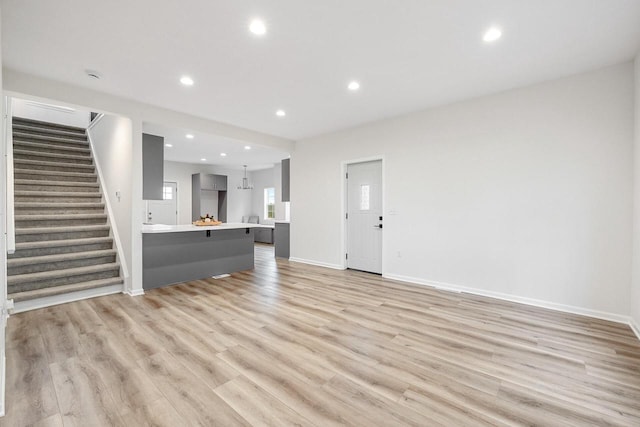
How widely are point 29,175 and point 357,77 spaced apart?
5.83 m

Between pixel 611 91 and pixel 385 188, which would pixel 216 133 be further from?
pixel 611 91

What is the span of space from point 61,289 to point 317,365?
144 inches

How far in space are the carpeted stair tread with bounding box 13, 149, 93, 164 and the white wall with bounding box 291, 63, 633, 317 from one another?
566 cm

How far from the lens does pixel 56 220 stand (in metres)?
4.62

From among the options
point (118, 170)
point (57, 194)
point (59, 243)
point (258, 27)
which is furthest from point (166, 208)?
point (258, 27)

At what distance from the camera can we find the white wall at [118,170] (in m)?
4.18

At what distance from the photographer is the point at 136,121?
161 inches

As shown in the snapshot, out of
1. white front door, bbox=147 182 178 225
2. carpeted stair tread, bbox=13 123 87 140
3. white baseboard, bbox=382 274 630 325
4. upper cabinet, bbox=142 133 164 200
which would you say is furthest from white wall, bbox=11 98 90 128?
white baseboard, bbox=382 274 630 325

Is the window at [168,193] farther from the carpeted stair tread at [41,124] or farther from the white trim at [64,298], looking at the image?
the white trim at [64,298]

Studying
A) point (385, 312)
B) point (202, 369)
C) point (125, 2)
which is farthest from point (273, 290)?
point (125, 2)

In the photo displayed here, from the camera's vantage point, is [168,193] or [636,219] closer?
[636,219]

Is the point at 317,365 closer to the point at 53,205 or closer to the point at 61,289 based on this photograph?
the point at 61,289

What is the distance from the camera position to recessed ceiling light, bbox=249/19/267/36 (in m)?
2.39

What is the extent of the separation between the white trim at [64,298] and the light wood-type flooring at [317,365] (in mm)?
170
